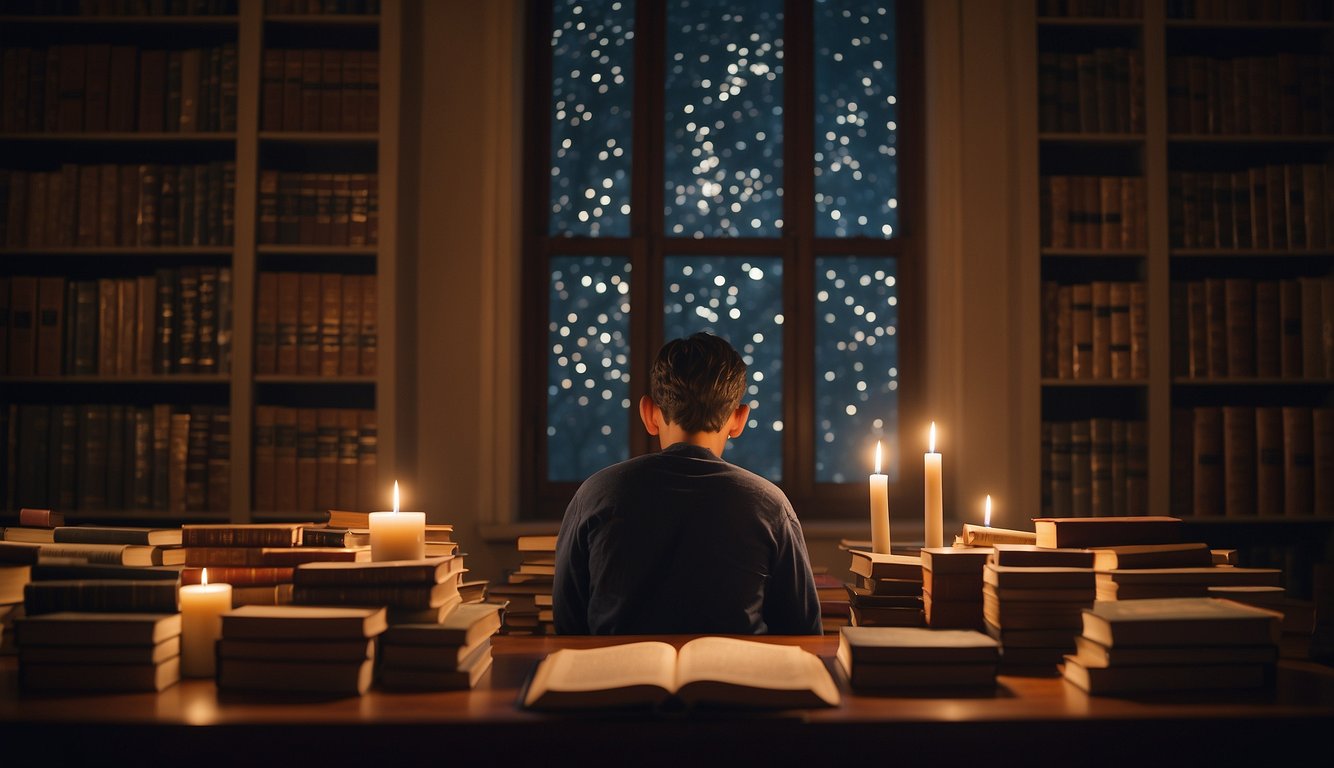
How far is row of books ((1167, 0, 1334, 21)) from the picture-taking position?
9.77ft

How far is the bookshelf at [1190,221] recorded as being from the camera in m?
2.90

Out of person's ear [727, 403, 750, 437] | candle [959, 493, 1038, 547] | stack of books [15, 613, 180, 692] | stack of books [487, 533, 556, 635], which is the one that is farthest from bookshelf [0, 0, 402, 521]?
candle [959, 493, 1038, 547]

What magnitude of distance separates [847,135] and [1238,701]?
2.61 m

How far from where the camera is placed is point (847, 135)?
11.0 feet

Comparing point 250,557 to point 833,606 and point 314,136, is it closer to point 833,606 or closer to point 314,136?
point 833,606

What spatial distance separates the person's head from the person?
97 mm

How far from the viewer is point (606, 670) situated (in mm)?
1028

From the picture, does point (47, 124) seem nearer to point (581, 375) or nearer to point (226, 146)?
point (226, 146)

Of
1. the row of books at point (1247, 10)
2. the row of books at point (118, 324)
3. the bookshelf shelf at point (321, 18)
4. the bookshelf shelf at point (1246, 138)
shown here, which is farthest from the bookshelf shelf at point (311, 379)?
the row of books at point (1247, 10)

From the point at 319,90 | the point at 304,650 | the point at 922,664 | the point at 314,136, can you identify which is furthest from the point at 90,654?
the point at 319,90

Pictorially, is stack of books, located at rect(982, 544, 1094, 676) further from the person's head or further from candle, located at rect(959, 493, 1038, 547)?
the person's head

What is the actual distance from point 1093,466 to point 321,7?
2705mm

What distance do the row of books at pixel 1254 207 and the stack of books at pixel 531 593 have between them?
214cm

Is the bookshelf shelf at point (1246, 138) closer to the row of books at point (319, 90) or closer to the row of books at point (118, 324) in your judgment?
the row of books at point (319, 90)
